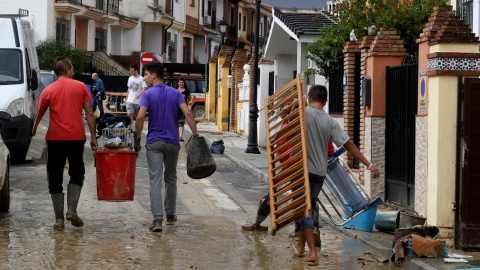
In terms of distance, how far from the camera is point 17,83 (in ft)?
54.7

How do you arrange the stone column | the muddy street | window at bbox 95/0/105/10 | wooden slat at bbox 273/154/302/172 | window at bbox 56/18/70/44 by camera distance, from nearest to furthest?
the muddy street < wooden slat at bbox 273/154/302/172 < the stone column < window at bbox 56/18/70/44 < window at bbox 95/0/105/10

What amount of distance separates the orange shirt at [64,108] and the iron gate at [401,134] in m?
4.50

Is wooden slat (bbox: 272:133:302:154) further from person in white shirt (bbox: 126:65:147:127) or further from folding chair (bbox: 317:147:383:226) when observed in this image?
person in white shirt (bbox: 126:65:147:127)

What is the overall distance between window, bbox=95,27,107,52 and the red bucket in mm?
41060

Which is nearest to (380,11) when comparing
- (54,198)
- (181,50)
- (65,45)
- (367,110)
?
(367,110)

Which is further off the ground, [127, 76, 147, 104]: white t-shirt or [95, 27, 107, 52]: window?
[95, 27, 107, 52]: window

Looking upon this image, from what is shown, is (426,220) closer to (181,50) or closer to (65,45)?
(65,45)

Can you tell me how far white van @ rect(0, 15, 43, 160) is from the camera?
16203 millimetres

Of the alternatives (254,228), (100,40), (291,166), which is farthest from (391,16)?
(100,40)

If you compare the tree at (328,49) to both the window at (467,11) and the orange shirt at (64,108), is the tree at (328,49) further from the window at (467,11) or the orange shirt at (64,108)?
the orange shirt at (64,108)

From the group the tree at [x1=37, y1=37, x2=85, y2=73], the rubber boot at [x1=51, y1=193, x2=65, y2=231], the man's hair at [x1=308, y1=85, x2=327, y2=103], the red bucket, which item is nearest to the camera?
the man's hair at [x1=308, y1=85, x2=327, y2=103]

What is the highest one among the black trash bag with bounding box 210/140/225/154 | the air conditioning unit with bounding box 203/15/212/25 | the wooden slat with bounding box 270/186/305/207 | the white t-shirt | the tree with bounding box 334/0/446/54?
the air conditioning unit with bounding box 203/15/212/25

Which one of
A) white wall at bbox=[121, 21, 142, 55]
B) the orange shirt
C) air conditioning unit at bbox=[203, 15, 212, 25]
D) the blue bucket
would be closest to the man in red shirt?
the orange shirt

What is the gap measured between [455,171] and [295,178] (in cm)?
214
